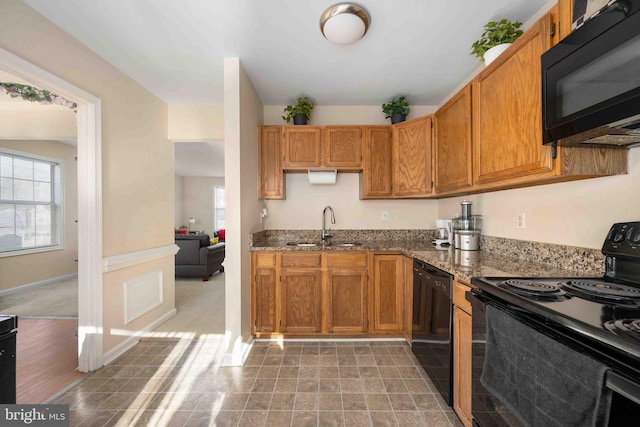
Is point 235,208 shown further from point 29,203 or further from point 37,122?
point 29,203

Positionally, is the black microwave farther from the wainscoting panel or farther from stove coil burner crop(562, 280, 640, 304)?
the wainscoting panel

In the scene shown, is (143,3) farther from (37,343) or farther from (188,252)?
(188,252)

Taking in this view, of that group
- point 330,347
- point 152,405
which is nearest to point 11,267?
point 152,405

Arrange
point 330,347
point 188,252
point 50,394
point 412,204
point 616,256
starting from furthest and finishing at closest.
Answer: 1. point 188,252
2. point 412,204
3. point 330,347
4. point 50,394
5. point 616,256

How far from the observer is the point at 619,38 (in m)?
0.83

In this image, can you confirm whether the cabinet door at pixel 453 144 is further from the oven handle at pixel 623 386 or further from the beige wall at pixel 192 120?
the beige wall at pixel 192 120

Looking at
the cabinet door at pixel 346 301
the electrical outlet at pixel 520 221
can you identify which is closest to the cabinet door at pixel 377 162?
the cabinet door at pixel 346 301

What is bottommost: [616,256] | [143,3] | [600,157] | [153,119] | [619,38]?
[616,256]

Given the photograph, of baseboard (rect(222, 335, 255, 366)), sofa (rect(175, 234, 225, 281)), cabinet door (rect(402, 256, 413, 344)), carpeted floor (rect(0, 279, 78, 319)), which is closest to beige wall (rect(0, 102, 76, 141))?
carpeted floor (rect(0, 279, 78, 319))

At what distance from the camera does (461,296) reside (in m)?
1.45

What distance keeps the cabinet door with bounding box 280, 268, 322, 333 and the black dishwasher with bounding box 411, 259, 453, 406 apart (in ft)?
2.97

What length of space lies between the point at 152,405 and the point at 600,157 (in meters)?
2.93

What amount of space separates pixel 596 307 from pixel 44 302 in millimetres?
5716

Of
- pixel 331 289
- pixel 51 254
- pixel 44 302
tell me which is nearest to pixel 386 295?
pixel 331 289
